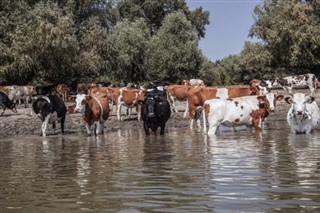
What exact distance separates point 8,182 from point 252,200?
3.73 m

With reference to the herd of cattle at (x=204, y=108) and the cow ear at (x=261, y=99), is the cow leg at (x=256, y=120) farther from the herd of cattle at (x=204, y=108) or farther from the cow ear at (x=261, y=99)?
the cow ear at (x=261, y=99)

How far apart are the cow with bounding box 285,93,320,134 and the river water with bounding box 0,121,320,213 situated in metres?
2.76

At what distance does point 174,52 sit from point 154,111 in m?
50.4

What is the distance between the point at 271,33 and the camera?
163 ft

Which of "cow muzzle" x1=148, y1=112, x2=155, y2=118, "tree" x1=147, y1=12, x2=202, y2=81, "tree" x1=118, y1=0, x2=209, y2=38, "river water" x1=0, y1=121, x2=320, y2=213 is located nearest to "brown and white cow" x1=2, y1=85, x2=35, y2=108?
"cow muzzle" x1=148, y1=112, x2=155, y2=118

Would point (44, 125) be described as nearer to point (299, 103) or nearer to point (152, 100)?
point (152, 100)

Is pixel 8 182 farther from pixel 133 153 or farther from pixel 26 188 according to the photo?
pixel 133 153

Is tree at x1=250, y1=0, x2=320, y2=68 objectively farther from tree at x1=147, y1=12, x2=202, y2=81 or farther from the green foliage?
tree at x1=147, y1=12, x2=202, y2=81

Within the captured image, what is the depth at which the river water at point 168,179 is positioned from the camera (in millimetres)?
6238

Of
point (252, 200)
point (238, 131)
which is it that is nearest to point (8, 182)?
point (252, 200)

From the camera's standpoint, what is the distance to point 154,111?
1906 cm

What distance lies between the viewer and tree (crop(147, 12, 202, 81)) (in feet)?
227

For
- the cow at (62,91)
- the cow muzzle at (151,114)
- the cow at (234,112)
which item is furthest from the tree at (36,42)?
the cow at (234,112)

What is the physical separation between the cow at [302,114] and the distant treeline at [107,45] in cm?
2695
